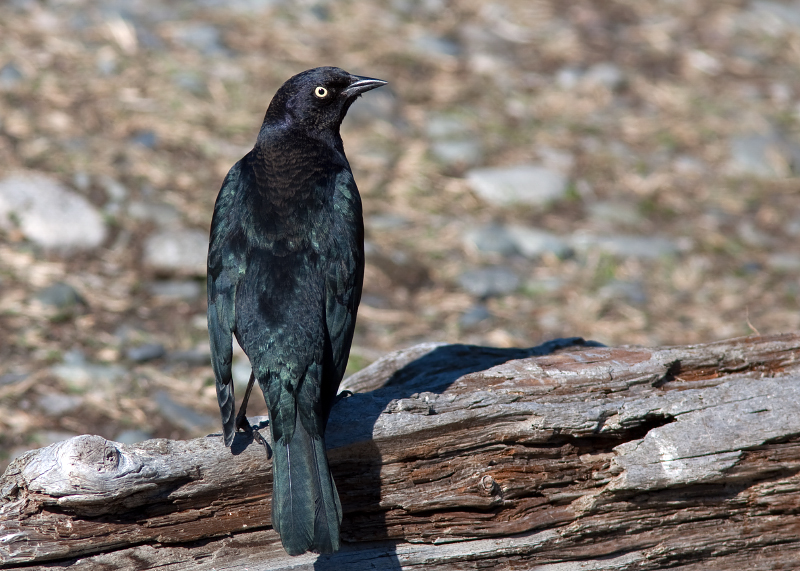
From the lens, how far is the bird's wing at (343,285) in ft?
12.3

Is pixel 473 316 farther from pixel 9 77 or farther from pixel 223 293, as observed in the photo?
pixel 9 77

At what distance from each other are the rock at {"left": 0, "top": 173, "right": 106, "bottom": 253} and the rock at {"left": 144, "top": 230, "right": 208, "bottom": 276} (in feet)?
1.33

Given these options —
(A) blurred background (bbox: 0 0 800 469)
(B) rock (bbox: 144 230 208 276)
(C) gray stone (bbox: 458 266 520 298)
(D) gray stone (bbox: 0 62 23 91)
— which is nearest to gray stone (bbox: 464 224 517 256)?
(A) blurred background (bbox: 0 0 800 469)

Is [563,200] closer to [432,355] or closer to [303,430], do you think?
[432,355]

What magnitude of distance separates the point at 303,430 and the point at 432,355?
1.50m

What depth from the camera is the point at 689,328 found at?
680 centimetres

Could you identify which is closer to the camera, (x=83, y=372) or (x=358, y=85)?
(x=358, y=85)

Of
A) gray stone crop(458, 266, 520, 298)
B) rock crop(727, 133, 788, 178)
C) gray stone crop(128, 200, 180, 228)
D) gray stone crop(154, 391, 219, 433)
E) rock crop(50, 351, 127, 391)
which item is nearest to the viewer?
gray stone crop(154, 391, 219, 433)

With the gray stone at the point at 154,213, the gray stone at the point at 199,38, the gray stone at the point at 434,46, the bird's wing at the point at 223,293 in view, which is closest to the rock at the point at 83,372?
the gray stone at the point at 154,213

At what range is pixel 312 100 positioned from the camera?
4.61 m

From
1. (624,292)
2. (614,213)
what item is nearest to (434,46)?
(614,213)

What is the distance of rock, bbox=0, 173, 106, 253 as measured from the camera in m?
6.49

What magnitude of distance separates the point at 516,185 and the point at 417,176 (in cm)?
89

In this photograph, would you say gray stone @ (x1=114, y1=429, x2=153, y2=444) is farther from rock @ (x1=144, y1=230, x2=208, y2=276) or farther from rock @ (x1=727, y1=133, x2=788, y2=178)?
rock @ (x1=727, y1=133, x2=788, y2=178)
